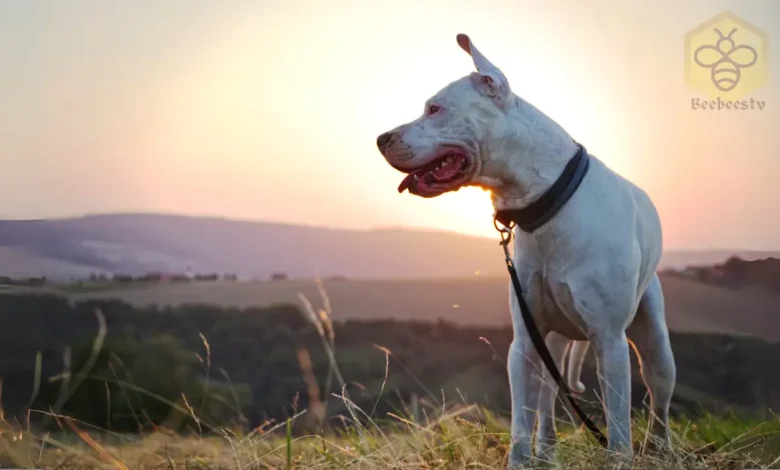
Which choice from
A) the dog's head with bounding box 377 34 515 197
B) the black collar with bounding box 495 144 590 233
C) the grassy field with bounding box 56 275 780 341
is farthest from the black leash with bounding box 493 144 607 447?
the grassy field with bounding box 56 275 780 341

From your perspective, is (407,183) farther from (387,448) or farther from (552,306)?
(387,448)

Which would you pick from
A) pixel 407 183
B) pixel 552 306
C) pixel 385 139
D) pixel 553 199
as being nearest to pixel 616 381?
pixel 552 306

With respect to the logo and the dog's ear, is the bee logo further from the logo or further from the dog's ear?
the dog's ear

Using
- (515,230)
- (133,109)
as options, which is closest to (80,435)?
(133,109)

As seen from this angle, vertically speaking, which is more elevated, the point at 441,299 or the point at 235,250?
the point at 235,250

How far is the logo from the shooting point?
2.14m

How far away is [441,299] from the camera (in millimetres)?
2182

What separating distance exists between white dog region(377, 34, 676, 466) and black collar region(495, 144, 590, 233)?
0.04 ft

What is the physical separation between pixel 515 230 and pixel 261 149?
980 mm

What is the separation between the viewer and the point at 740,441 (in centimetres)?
192

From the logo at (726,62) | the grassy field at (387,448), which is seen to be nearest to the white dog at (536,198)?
the grassy field at (387,448)

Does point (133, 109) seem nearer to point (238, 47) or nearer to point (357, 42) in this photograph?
point (238, 47)

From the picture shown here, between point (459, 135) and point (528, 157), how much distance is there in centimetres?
17

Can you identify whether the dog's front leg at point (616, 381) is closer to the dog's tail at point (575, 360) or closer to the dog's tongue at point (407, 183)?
the dog's tail at point (575, 360)
